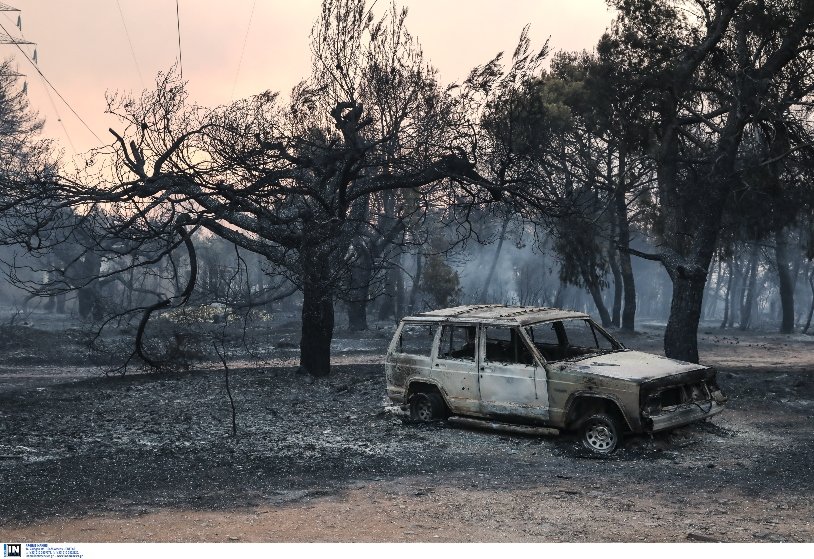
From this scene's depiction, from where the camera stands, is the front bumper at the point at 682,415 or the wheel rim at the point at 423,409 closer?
the front bumper at the point at 682,415

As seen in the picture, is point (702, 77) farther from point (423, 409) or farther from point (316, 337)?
point (423, 409)

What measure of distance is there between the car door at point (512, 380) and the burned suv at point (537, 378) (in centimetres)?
1

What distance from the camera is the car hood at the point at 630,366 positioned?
9.49m

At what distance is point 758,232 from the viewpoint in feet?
75.8

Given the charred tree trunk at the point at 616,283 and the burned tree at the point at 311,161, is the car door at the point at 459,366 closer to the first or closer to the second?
the burned tree at the point at 311,161

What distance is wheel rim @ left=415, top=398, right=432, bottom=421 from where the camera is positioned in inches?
452

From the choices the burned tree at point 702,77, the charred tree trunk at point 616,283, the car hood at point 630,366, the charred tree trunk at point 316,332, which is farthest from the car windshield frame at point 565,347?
the charred tree trunk at point 616,283

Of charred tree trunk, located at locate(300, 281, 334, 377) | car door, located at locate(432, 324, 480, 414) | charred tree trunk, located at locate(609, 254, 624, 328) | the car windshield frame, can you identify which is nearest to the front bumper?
the car windshield frame

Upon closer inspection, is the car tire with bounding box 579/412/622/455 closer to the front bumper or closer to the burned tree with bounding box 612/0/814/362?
the front bumper

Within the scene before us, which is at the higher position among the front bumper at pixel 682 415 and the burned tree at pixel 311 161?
the burned tree at pixel 311 161

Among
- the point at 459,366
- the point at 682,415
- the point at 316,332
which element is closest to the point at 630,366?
the point at 682,415

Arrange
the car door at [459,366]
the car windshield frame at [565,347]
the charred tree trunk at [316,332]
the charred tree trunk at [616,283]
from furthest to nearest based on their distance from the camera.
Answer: the charred tree trunk at [616,283] < the charred tree trunk at [316,332] < the car windshield frame at [565,347] < the car door at [459,366]

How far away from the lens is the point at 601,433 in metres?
9.71

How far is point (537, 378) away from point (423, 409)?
1.99 metres
